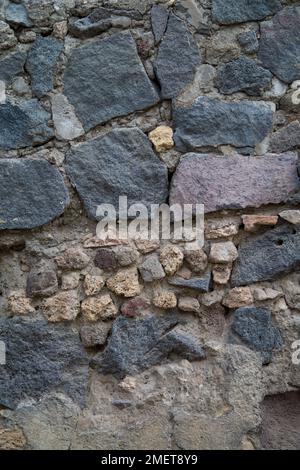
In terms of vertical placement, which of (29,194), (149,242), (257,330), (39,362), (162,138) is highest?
(162,138)

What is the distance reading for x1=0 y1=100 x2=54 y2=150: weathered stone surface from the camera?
1843 millimetres

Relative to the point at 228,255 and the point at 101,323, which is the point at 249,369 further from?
the point at 101,323

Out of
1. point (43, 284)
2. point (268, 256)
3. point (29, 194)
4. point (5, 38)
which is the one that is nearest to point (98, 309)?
point (43, 284)

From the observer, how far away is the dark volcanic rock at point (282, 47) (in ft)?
6.19

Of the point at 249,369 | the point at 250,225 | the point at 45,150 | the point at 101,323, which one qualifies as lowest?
the point at 249,369

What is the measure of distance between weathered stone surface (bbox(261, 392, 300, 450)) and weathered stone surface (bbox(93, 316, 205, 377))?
10.3 inches

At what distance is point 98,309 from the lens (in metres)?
1.76

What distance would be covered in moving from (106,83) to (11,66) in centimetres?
31

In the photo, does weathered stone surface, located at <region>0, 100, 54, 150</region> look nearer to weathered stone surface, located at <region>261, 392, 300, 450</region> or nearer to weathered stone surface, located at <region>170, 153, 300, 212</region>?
weathered stone surface, located at <region>170, 153, 300, 212</region>

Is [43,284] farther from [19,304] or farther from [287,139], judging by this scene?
[287,139]

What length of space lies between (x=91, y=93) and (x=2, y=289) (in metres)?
0.68

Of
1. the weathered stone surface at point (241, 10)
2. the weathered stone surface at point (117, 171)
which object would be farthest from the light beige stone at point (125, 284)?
the weathered stone surface at point (241, 10)

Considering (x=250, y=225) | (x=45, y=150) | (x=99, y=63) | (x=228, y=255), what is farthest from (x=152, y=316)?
(x=99, y=63)

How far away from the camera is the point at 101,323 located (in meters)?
1.77
